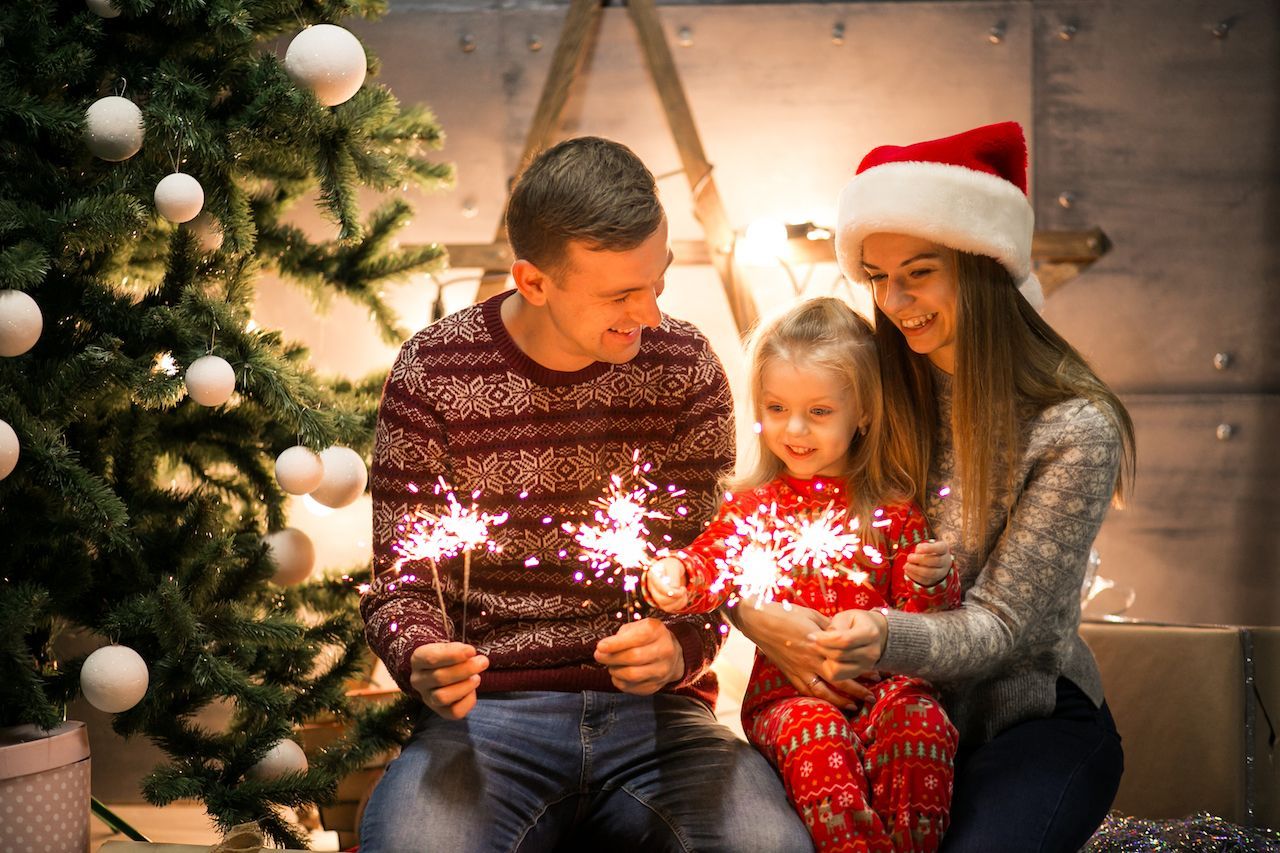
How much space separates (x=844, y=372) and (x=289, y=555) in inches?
50.1

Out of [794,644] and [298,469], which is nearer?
[794,644]

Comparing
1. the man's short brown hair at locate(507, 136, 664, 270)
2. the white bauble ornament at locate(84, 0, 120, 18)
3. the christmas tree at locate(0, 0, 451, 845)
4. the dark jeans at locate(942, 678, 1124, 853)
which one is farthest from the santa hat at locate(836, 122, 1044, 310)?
the white bauble ornament at locate(84, 0, 120, 18)

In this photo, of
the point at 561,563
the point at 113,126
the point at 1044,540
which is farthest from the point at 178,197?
the point at 1044,540

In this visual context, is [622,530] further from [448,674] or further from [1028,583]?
[1028,583]

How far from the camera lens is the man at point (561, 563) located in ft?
5.81

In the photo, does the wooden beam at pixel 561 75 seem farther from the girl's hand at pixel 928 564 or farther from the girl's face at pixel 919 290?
the girl's hand at pixel 928 564

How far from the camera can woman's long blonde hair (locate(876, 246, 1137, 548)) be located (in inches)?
75.7

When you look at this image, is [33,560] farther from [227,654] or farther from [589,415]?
[589,415]

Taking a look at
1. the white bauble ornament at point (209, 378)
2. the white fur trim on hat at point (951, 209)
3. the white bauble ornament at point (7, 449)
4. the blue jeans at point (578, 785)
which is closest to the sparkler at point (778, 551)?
the blue jeans at point (578, 785)

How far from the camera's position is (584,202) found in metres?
1.87

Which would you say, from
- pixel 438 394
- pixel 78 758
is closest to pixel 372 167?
pixel 438 394

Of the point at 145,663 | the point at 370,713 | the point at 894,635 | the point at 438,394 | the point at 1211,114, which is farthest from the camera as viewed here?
the point at 1211,114

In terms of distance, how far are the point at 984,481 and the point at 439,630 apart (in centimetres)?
92

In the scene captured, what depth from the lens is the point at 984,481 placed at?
192 centimetres
